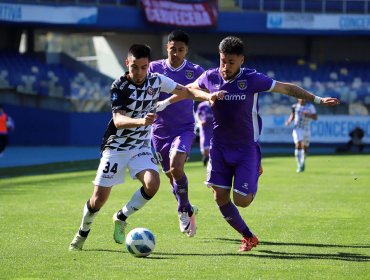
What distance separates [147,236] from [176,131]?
314 cm

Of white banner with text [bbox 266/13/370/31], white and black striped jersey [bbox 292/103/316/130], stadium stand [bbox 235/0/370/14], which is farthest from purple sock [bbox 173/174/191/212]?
stadium stand [bbox 235/0/370/14]

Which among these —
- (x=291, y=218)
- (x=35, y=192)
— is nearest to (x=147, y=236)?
(x=291, y=218)

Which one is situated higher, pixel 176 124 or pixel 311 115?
pixel 176 124

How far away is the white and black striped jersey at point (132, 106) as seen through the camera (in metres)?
10.3

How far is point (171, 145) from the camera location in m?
12.8

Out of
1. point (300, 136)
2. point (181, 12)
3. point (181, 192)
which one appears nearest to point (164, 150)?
point (181, 192)

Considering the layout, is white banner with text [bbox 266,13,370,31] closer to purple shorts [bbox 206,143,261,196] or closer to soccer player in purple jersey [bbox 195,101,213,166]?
soccer player in purple jersey [bbox 195,101,213,166]

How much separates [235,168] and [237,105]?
0.73 metres

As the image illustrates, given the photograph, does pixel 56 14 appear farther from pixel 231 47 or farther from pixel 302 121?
pixel 231 47

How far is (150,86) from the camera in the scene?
1058 centimetres

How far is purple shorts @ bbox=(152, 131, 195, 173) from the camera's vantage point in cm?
1265

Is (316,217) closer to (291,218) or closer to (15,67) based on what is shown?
(291,218)

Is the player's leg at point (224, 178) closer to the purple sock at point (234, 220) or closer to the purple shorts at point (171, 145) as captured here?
the purple sock at point (234, 220)

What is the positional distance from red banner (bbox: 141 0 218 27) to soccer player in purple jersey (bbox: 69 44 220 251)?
34608 millimetres
